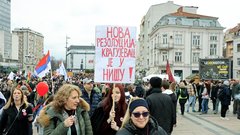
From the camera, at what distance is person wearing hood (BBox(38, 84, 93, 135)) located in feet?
12.6

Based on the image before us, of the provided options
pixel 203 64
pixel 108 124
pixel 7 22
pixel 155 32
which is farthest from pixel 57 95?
pixel 7 22

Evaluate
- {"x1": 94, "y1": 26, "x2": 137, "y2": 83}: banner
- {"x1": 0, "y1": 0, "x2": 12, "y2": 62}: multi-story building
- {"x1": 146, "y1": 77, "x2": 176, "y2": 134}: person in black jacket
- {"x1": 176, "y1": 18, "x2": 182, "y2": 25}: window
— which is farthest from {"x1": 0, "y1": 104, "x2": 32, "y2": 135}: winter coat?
{"x1": 0, "y1": 0, "x2": 12, "y2": 62}: multi-story building

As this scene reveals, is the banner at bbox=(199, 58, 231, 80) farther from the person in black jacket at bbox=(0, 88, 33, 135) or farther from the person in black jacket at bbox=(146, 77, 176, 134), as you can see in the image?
the person in black jacket at bbox=(0, 88, 33, 135)

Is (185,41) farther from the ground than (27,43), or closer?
closer

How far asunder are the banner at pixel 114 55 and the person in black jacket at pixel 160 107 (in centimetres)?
103

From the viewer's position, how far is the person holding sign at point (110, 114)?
190 inches

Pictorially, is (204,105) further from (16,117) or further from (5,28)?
(5,28)

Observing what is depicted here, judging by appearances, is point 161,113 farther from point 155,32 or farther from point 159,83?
point 155,32

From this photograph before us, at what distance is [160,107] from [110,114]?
1596 millimetres

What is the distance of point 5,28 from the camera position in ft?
403

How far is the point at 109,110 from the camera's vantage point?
4992mm

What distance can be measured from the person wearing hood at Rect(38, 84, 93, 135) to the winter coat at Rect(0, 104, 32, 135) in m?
1.68

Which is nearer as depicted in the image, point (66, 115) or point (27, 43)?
point (66, 115)

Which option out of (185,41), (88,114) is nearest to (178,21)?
(185,41)
